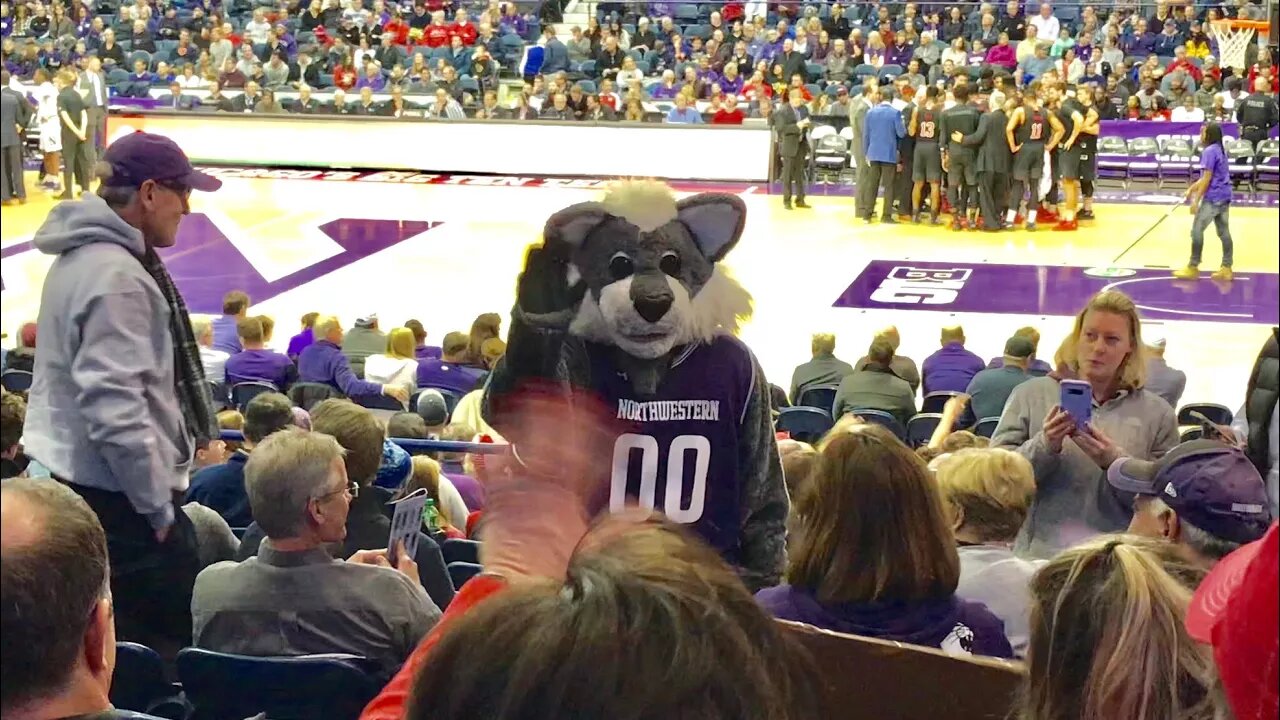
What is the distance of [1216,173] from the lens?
10250 mm

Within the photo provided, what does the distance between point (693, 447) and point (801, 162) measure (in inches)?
470

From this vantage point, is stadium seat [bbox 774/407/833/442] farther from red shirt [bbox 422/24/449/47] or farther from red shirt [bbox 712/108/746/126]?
red shirt [bbox 422/24/449/47]

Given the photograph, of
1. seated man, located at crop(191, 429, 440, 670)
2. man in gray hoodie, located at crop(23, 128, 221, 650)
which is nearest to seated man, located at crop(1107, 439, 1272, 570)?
seated man, located at crop(191, 429, 440, 670)

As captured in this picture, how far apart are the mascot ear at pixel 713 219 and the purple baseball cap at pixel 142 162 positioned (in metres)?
1.05

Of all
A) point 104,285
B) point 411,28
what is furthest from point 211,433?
point 411,28

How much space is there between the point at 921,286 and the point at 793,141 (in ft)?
11.7

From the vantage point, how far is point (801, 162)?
565 inches

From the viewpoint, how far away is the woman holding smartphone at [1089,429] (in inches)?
133

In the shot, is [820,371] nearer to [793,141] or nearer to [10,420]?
[10,420]

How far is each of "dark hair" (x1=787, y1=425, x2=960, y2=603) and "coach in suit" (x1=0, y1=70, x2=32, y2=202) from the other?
13.5 meters

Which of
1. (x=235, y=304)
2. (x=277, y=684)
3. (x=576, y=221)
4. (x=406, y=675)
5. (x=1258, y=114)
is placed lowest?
(x=235, y=304)

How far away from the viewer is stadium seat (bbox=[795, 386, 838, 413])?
691 centimetres

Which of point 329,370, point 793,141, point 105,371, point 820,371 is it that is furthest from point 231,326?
point 793,141

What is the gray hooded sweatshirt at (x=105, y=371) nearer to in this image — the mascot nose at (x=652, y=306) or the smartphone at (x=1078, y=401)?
the mascot nose at (x=652, y=306)
